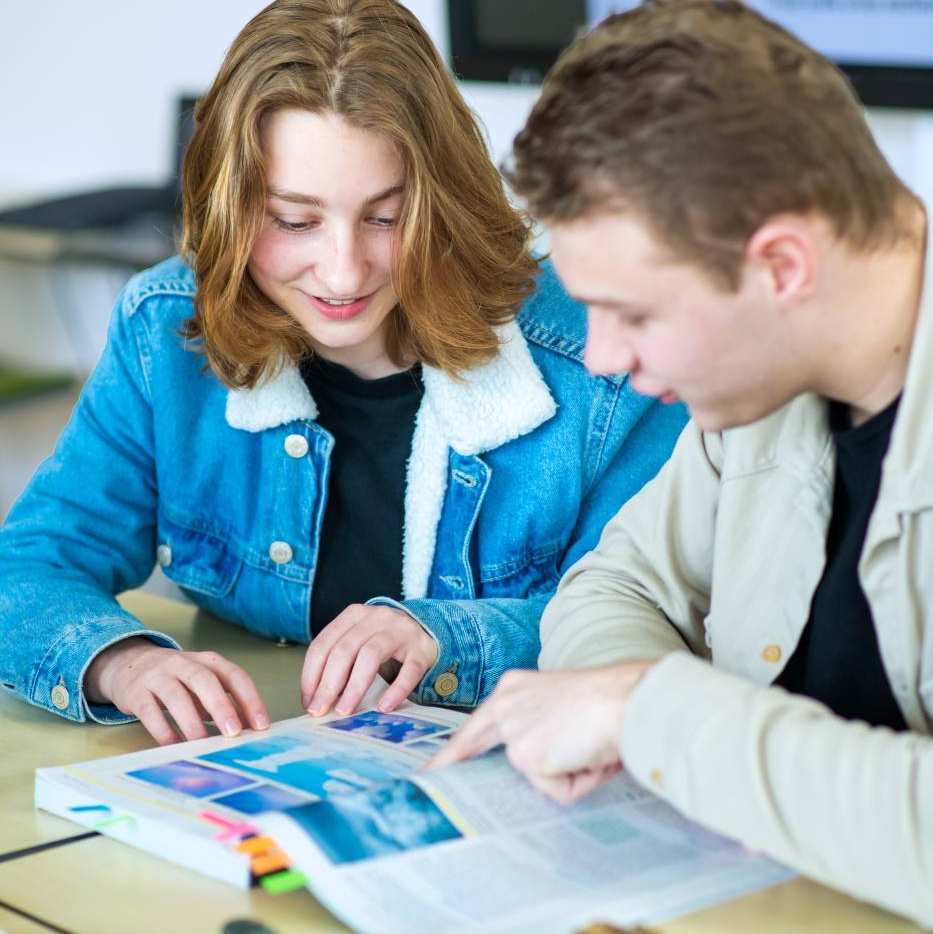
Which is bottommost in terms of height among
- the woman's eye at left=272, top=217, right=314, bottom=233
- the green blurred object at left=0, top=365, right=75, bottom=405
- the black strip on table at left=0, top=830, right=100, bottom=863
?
the green blurred object at left=0, top=365, right=75, bottom=405

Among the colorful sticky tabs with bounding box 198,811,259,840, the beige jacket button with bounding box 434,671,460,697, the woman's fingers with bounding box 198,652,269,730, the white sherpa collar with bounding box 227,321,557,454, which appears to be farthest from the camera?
the white sherpa collar with bounding box 227,321,557,454

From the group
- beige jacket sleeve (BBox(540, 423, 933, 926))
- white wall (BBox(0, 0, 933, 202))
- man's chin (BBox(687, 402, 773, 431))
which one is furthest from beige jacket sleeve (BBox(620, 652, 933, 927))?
white wall (BBox(0, 0, 933, 202))

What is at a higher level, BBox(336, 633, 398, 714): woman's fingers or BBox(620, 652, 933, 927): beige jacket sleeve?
BBox(620, 652, 933, 927): beige jacket sleeve

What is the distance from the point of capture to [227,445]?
1574mm

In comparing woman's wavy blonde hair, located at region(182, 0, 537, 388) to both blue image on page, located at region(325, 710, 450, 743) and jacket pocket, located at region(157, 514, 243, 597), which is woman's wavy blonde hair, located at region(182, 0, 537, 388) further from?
blue image on page, located at region(325, 710, 450, 743)

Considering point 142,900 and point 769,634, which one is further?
point 769,634

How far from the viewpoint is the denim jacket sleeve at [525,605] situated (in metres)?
1.38

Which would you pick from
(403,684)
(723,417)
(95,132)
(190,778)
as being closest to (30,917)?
(190,778)

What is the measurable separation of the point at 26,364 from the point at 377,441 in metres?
2.73

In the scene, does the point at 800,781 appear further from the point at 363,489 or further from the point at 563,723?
the point at 363,489

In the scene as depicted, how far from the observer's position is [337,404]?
1592 millimetres

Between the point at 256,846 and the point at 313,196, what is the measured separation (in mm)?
628

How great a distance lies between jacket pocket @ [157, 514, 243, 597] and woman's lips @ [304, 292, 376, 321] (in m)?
0.28

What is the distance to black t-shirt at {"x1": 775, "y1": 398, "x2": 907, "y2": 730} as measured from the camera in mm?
1118
